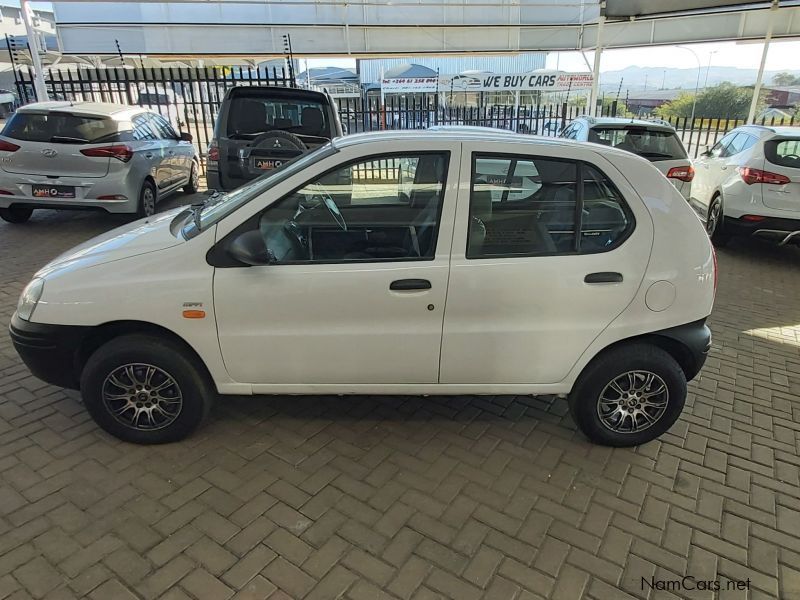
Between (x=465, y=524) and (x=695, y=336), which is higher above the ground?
(x=695, y=336)

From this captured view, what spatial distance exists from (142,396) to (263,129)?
17.5 feet

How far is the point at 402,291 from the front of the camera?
290cm

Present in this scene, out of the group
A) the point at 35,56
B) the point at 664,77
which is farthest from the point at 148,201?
the point at 664,77

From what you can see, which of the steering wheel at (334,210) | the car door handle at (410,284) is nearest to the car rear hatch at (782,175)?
the car door handle at (410,284)

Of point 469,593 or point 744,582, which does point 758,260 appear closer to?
point 744,582

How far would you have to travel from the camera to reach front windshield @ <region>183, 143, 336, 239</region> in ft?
9.88

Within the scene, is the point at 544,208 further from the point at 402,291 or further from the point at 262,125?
the point at 262,125

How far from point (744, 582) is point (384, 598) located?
160cm

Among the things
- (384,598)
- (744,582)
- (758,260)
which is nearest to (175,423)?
(384,598)

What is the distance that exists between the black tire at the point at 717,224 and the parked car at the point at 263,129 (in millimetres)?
5517

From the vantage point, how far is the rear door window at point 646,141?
7.71m

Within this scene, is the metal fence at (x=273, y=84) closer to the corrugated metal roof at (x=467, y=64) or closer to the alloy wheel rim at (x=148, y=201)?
the alloy wheel rim at (x=148, y=201)

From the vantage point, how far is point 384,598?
2.30 m

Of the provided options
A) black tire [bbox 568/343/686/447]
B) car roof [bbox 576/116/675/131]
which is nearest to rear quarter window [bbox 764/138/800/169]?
car roof [bbox 576/116/675/131]
